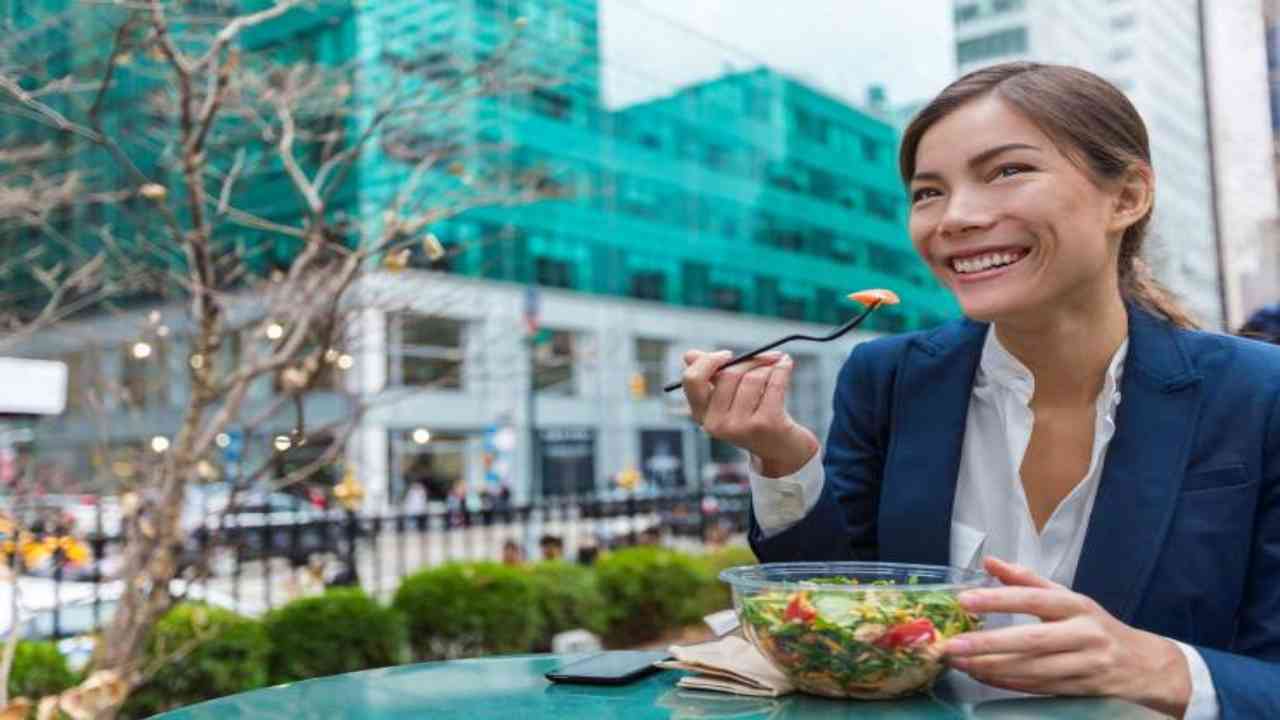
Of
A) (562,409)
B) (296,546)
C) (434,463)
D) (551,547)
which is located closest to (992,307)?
(296,546)

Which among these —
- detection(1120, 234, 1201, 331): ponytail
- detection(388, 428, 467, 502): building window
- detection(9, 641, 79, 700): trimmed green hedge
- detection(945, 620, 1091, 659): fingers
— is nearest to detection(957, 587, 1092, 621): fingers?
detection(945, 620, 1091, 659): fingers

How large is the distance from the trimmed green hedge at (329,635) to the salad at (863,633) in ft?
15.7

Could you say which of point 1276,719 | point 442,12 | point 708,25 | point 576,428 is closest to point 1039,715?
point 1276,719

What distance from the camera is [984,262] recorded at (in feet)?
4.20

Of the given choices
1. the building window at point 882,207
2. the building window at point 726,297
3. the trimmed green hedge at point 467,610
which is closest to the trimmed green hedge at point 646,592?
the trimmed green hedge at point 467,610

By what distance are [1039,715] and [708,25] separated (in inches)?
826

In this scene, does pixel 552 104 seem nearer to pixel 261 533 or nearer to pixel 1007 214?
pixel 261 533

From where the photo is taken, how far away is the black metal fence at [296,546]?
473 centimetres

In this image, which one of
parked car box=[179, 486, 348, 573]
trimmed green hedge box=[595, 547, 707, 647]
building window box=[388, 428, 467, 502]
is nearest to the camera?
parked car box=[179, 486, 348, 573]

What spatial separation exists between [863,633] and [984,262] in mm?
485

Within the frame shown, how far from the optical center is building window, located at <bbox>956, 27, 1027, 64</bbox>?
1270cm

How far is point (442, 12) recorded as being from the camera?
427 inches

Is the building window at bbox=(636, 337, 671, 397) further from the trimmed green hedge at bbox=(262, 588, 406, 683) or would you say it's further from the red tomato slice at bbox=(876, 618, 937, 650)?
the red tomato slice at bbox=(876, 618, 937, 650)

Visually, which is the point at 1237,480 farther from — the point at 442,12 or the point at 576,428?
the point at 576,428
